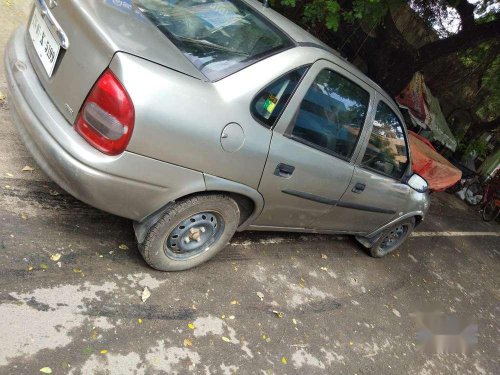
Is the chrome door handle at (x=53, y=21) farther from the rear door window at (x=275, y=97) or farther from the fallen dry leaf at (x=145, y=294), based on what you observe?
the fallen dry leaf at (x=145, y=294)

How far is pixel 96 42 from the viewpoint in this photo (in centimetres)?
229

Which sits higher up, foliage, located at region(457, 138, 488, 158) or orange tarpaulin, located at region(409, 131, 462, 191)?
foliage, located at region(457, 138, 488, 158)

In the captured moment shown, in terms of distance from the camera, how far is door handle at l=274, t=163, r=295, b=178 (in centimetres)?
296

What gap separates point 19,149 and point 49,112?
1.32m

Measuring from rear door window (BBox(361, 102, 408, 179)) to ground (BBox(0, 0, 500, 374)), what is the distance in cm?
117

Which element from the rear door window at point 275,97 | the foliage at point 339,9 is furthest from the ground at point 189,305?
the foliage at point 339,9

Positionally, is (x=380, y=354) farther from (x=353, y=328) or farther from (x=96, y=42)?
(x=96, y=42)

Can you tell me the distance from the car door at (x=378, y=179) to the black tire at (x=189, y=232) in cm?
114

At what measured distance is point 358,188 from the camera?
376cm

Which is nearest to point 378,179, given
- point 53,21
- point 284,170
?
point 284,170

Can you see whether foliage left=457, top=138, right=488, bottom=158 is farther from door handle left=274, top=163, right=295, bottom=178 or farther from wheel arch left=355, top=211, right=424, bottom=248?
door handle left=274, top=163, right=295, bottom=178

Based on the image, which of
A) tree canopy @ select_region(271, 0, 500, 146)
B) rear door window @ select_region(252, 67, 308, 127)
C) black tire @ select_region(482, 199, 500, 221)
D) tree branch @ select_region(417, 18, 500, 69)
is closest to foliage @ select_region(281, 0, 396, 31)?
tree canopy @ select_region(271, 0, 500, 146)

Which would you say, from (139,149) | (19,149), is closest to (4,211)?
(19,149)

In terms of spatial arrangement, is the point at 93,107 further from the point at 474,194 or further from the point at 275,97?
the point at 474,194
